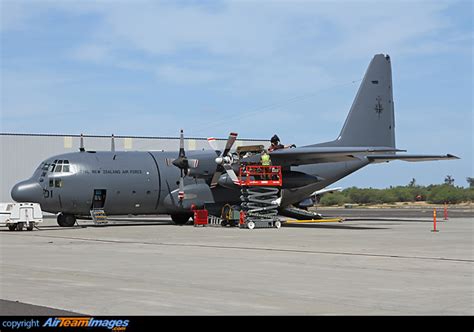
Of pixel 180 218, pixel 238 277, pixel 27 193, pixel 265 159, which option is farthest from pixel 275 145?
pixel 238 277

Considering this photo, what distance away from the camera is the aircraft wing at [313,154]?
3447 centimetres

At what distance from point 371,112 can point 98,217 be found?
17.2 meters

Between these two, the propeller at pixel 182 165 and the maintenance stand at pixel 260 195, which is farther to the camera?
the propeller at pixel 182 165

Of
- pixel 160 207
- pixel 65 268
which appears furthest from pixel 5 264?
pixel 160 207

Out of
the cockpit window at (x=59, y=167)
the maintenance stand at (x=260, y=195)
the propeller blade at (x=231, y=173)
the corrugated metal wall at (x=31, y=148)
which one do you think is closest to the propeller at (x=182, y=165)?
the propeller blade at (x=231, y=173)

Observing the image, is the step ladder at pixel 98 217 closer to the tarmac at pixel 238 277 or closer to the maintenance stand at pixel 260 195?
the maintenance stand at pixel 260 195

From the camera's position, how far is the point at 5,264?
16.9 meters

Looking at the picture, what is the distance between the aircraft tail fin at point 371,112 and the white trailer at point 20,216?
17.2m

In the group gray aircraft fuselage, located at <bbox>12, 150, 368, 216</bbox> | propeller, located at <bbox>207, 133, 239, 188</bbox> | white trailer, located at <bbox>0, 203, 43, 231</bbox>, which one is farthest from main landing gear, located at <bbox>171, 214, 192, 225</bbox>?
white trailer, located at <bbox>0, 203, 43, 231</bbox>

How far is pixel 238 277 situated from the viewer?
14.4 metres

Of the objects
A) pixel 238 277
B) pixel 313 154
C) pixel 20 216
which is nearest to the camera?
pixel 238 277

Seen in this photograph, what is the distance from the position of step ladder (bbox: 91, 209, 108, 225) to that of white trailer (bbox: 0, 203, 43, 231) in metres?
3.28

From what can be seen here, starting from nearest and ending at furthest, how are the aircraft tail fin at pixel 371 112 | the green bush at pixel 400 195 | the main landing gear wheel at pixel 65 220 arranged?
1. the main landing gear wheel at pixel 65 220
2. the aircraft tail fin at pixel 371 112
3. the green bush at pixel 400 195

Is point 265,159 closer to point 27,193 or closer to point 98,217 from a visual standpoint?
point 98,217
